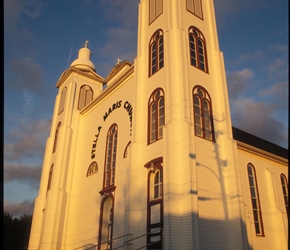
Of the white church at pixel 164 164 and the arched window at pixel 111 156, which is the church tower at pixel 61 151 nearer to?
the white church at pixel 164 164

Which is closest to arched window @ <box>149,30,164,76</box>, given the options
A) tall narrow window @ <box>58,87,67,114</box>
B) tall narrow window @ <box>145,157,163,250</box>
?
tall narrow window @ <box>145,157,163,250</box>

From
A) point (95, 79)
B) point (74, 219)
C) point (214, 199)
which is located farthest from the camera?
point (95, 79)

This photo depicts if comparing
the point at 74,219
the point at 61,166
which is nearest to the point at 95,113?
the point at 61,166

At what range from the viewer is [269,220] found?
20.6m

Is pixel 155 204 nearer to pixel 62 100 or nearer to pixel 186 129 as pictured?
pixel 186 129

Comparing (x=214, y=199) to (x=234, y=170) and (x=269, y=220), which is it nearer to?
(x=234, y=170)

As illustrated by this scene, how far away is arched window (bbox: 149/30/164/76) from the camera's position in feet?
64.3

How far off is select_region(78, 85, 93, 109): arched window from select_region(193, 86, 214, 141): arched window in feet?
50.0

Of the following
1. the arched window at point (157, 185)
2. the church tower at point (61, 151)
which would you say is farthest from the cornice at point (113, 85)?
the arched window at point (157, 185)

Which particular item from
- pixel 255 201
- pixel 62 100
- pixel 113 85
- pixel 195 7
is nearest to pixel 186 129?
pixel 255 201

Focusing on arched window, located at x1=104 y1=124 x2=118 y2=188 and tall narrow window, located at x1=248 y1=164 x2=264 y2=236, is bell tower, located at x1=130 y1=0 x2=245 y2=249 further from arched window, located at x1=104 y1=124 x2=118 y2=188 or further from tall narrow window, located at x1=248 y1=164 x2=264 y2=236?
tall narrow window, located at x1=248 y1=164 x2=264 y2=236

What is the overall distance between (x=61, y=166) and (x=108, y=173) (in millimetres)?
6041

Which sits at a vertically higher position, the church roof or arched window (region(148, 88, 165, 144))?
the church roof

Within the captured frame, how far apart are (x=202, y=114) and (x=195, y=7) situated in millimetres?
9116
